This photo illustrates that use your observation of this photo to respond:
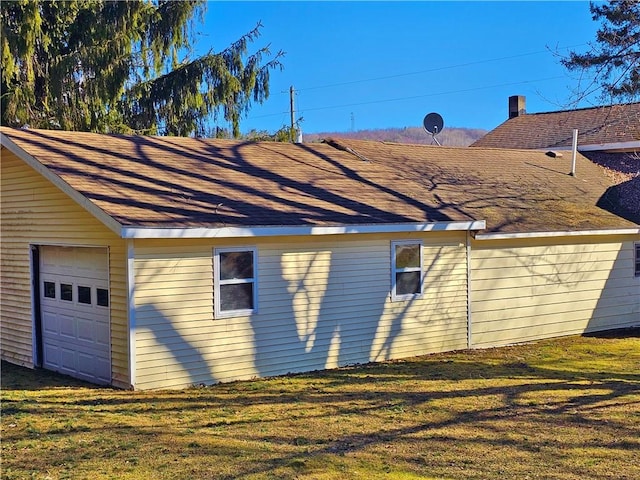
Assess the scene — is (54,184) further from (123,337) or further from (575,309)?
(575,309)

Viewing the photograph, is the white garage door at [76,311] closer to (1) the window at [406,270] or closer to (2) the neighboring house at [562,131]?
(1) the window at [406,270]

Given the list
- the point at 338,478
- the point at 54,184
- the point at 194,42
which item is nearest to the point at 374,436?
the point at 338,478

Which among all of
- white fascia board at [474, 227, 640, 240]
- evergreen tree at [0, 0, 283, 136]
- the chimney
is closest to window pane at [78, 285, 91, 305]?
white fascia board at [474, 227, 640, 240]

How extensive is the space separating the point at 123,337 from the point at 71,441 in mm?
2890

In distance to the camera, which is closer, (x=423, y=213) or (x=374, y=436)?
(x=374, y=436)

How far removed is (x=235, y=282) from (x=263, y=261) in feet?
1.96

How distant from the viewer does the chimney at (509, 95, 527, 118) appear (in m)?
29.7

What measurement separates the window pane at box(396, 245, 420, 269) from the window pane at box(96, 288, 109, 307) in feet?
17.3

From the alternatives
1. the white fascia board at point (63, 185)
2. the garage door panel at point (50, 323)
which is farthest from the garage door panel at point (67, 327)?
the white fascia board at point (63, 185)

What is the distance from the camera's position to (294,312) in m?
12.3

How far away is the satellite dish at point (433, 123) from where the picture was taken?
76.0 ft

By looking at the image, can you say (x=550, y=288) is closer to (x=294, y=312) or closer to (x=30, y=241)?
(x=294, y=312)

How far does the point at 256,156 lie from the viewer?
15.4 metres

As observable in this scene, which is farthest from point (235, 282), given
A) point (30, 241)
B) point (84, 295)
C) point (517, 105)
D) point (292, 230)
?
point (517, 105)
